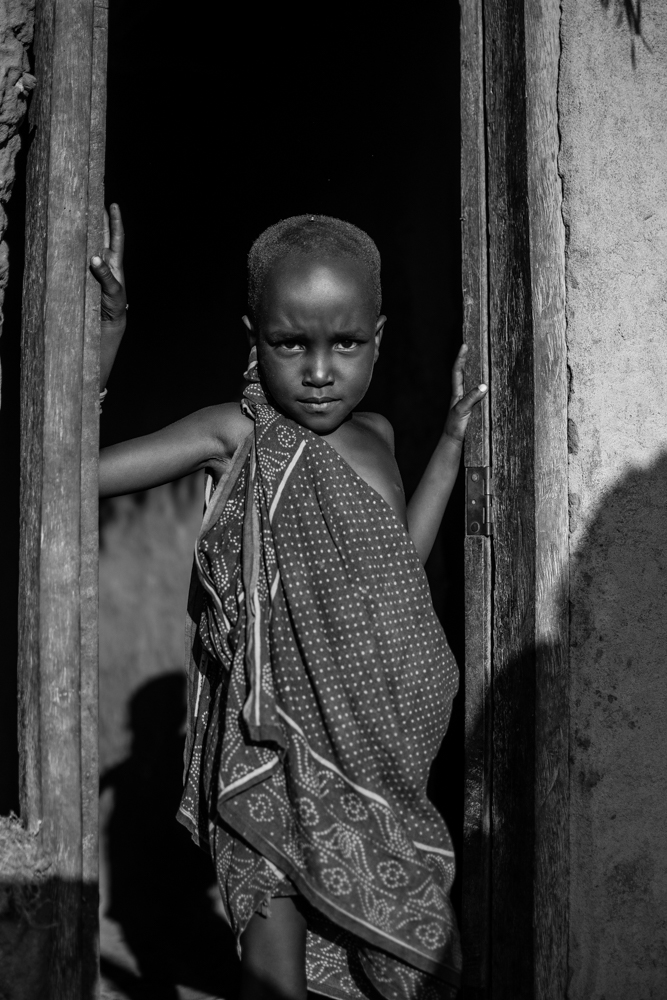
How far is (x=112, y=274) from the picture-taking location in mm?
2049

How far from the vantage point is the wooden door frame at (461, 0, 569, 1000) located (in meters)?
2.31

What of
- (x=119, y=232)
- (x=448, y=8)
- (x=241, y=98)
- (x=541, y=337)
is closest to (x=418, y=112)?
(x=448, y=8)

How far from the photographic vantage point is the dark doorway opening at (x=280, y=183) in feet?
11.2

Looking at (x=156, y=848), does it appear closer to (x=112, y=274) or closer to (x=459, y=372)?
(x=459, y=372)

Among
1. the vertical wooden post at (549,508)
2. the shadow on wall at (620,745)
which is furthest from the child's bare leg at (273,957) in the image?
the shadow on wall at (620,745)

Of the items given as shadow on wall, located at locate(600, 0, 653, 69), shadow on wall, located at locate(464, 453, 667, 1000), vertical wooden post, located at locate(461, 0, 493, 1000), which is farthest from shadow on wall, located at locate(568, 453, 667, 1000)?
shadow on wall, located at locate(600, 0, 653, 69)

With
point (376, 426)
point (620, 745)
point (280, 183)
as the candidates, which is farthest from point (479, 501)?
point (280, 183)

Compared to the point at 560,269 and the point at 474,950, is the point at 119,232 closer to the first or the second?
the point at 560,269

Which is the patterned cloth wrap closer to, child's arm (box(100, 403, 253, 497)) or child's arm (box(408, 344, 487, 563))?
child's arm (box(100, 403, 253, 497))

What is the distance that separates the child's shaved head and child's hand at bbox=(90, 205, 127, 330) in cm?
29

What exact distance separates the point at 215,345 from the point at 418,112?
1.22 meters

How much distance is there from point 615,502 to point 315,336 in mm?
826

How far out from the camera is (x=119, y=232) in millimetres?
2074

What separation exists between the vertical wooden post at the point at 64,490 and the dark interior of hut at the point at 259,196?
1.22 metres
